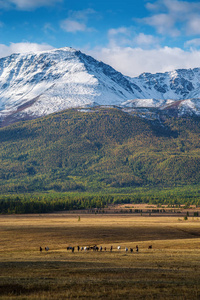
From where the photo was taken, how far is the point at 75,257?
68.9 m

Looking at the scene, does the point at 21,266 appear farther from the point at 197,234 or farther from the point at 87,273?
the point at 197,234

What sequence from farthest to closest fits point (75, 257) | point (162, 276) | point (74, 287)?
point (75, 257), point (162, 276), point (74, 287)

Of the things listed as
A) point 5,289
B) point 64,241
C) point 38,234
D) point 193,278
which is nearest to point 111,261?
point 193,278

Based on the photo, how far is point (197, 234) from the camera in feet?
396

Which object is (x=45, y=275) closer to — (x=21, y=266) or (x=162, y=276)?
(x=21, y=266)

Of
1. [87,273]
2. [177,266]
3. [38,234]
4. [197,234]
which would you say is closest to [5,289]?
[87,273]

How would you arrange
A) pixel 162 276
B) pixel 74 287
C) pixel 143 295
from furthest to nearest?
pixel 162 276
pixel 74 287
pixel 143 295

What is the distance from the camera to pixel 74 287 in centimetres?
4028

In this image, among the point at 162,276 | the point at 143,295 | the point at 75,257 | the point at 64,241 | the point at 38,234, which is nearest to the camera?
the point at 143,295

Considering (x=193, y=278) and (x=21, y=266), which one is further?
(x=21, y=266)

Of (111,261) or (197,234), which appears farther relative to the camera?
(197,234)

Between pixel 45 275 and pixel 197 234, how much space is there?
263 feet

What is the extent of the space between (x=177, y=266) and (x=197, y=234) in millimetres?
68152

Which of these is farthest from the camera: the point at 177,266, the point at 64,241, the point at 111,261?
the point at 64,241
